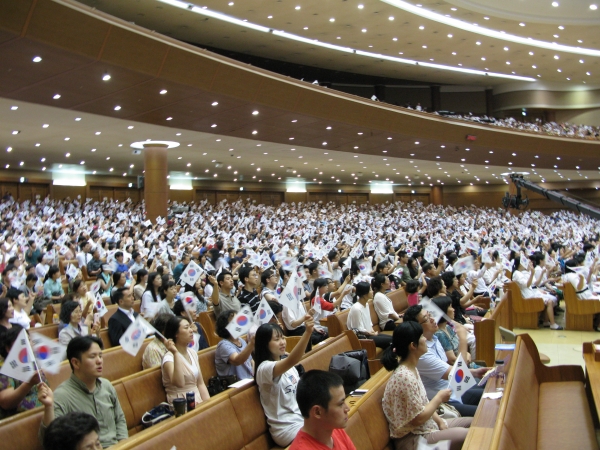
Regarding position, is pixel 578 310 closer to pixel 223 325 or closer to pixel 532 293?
pixel 532 293

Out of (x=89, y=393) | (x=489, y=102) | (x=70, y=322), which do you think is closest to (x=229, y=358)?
(x=89, y=393)

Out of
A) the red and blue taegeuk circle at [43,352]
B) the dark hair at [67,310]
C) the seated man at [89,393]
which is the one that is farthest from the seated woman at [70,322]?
the seated man at [89,393]

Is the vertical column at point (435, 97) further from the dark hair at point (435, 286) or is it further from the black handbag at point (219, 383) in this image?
the black handbag at point (219, 383)

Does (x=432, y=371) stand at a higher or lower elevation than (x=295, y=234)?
lower

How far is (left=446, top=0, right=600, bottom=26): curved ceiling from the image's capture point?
18062mm

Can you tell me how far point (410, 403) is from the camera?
320 cm

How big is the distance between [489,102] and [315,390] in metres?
32.4

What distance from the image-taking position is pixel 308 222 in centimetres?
2325

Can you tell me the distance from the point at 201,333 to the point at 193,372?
4.90 ft

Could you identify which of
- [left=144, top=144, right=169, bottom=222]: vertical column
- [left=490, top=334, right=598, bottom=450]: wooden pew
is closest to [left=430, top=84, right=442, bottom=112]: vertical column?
[left=144, top=144, right=169, bottom=222]: vertical column

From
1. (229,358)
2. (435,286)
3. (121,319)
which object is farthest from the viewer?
(435,286)

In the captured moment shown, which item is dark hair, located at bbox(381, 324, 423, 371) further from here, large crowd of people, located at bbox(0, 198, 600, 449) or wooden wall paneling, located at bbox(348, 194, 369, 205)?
wooden wall paneling, located at bbox(348, 194, 369, 205)

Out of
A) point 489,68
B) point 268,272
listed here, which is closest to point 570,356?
point 268,272

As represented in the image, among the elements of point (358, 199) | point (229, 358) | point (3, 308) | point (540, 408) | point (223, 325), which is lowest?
point (540, 408)
